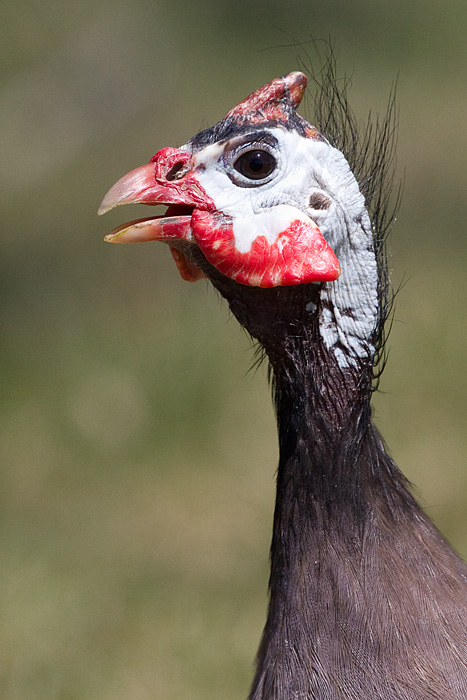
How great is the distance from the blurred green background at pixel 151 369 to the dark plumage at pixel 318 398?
2.09 feet

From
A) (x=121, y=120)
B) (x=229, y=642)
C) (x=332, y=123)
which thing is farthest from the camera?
(x=121, y=120)

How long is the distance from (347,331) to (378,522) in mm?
462

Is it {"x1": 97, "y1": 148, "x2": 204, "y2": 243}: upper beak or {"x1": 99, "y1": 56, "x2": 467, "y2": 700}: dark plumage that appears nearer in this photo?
{"x1": 99, "y1": 56, "x2": 467, "y2": 700}: dark plumage

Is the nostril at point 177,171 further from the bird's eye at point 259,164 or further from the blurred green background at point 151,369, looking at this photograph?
the blurred green background at point 151,369

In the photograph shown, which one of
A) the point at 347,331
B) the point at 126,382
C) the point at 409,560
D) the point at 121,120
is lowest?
the point at 409,560

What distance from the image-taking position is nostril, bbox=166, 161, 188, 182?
7.83 feet

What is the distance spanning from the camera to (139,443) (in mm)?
5660

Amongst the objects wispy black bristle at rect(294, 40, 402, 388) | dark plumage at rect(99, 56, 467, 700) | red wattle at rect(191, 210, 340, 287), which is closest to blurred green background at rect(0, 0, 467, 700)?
wispy black bristle at rect(294, 40, 402, 388)

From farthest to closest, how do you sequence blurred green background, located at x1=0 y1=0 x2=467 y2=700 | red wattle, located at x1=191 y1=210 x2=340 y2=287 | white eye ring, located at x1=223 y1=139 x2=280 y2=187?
blurred green background, located at x1=0 y1=0 x2=467 y2=700 < white eye ring, located at x1=223 y1=139 x2=280 y2=187 < red wattle, located at x1=191 y1=210 x2=340 y2=287

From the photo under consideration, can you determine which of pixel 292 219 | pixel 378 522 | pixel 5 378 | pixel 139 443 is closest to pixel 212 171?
pixel 292 219

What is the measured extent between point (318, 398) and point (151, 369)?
12.8 feet

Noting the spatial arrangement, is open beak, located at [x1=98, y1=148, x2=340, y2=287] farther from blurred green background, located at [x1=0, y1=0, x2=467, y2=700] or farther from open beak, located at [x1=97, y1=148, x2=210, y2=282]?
blurred green background, located at [x1=0, y1=0, x2=467, y2=700]

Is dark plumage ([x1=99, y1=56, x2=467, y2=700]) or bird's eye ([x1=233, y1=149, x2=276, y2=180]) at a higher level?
bird's eye ([x1=233, y1=149, x2=276, y2=180])

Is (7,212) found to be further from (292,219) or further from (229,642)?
(292,219)
